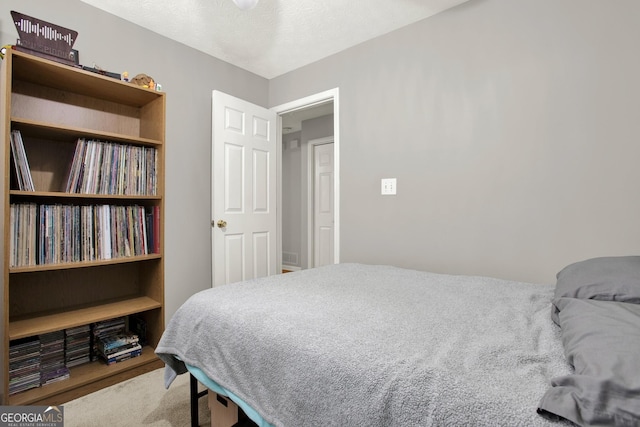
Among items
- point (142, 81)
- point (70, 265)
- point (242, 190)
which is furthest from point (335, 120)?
Result: point (70, 265)

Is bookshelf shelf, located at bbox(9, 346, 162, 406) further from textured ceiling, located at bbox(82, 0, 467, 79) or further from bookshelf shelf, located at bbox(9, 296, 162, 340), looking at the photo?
textured ceiling, located at bbox(82, 0, 467, 79)

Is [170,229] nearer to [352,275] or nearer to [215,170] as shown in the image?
[215,170]

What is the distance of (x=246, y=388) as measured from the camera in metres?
0.98

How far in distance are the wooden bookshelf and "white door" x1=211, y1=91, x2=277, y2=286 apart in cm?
52

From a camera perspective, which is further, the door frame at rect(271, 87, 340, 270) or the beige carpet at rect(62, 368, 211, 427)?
the door frame at rect(271, 87, 340, 270)

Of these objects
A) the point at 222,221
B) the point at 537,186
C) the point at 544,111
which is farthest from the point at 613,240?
the point at 222,221

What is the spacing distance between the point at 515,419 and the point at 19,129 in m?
2.47

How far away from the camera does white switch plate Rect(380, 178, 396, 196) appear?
239cm

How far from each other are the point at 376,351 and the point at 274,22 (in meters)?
2.31

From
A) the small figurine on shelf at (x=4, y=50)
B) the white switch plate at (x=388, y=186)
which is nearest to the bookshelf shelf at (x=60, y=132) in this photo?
the small figurine on shelf at (x=4, y=50)

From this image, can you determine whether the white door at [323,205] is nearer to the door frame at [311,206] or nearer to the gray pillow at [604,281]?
the door frame at [311,206]

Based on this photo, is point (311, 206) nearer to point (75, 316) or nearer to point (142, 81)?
point (142, 81)

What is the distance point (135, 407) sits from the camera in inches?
66.2

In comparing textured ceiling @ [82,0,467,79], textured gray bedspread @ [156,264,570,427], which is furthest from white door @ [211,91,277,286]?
textured gray bedspread @ [156,264,570,427]
